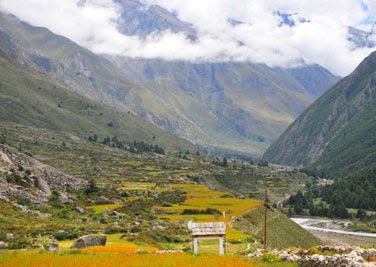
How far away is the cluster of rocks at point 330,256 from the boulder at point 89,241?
20081 millimetres

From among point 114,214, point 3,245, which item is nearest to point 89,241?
point 3,245

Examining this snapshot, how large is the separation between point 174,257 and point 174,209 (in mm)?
75884

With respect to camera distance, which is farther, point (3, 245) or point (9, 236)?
→ point (9, 236)

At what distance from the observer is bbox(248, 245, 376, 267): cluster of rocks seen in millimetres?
33688

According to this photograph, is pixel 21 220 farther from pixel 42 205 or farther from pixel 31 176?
pixel 31 176

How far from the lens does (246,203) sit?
13338cm

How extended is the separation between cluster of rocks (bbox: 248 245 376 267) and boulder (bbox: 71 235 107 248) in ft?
65.9

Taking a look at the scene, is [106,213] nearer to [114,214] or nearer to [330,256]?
[114,214]

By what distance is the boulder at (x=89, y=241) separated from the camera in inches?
Result: 2288

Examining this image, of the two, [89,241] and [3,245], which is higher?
[89,241]

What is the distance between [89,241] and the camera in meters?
59.0

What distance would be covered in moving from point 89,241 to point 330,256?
30789 millimetres

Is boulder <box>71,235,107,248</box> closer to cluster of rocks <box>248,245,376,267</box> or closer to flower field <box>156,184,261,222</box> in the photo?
cluster of rocks <box>248,245,376,267</box>

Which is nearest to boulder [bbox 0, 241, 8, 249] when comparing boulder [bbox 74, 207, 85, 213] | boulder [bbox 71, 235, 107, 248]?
boulder [bbox 71, 235, 107, 248]
